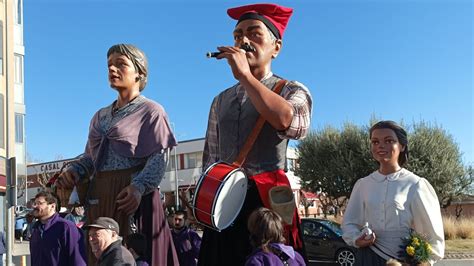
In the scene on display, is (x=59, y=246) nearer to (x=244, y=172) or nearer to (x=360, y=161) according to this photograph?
(x=244, y=172)

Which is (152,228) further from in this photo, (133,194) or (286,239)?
(286,239)

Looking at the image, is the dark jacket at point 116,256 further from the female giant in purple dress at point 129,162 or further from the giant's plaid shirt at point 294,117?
the giant's plaid shirt at point 294,117

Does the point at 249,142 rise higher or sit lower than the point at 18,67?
lower

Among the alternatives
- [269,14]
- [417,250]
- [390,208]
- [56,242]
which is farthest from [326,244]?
[269,14]

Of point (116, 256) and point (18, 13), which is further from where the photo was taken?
point (18, 13)

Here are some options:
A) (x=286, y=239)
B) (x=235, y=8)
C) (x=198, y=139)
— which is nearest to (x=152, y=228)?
(x=286, y=239)

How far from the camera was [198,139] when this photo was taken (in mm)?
50250

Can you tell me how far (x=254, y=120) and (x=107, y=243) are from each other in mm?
1013

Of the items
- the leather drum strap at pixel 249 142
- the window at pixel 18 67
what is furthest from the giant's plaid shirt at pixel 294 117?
the window at pixel 18 67

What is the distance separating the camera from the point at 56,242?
153 inches

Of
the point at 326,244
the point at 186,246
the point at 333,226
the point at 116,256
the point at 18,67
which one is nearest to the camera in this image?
the point at 116,256

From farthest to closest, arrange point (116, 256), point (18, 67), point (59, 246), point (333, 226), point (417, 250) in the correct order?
point (18, 67), point (333, 226), point (59, 246), point (116, 256), point (417, 250)

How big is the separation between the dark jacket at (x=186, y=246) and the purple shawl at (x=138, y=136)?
3.99 metres

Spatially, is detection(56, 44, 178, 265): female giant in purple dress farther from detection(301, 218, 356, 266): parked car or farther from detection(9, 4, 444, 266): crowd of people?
detection(301, 218, 356, 266): parked car
